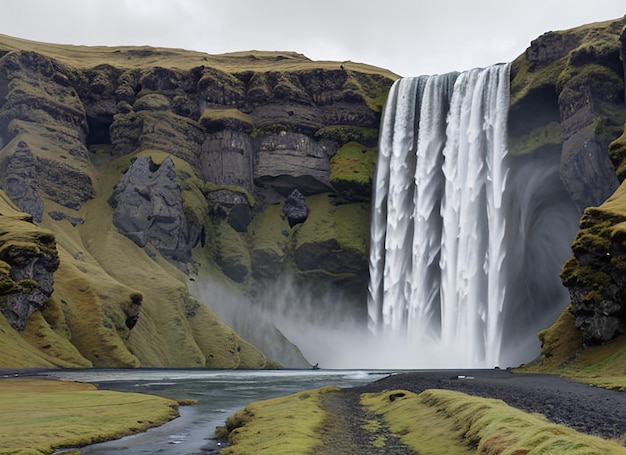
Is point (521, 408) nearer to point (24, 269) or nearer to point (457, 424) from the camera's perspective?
point (457, 424)

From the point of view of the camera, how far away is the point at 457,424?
25797 mm

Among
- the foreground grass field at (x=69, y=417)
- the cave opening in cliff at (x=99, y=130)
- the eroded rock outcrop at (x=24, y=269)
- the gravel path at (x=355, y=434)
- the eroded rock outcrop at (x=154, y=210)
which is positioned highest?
the cave opening in cliff at (x=99, y=130)

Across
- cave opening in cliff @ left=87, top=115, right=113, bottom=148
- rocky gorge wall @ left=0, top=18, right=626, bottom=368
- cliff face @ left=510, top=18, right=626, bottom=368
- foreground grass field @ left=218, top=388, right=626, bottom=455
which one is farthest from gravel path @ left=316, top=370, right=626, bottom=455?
cave opening in cliff @ left=87, top=115, right=113, bottom=148

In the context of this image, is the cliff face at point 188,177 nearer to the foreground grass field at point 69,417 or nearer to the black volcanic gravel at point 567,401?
the foreground grass field at point 69,417

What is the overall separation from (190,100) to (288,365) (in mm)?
83431

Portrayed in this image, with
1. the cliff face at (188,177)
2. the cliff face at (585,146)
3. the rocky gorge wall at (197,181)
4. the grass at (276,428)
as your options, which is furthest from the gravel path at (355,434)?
the cliff face at (188,177)

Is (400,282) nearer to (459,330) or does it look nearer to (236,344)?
(459,330)

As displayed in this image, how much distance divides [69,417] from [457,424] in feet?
66.5

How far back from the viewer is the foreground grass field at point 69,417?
83.6 ft

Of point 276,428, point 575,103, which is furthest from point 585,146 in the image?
point 276,428

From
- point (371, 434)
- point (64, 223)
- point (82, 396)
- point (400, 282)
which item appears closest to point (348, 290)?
point (400, 282)

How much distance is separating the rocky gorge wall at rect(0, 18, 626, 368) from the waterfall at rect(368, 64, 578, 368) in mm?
6483

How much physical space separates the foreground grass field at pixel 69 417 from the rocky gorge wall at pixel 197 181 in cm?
5089

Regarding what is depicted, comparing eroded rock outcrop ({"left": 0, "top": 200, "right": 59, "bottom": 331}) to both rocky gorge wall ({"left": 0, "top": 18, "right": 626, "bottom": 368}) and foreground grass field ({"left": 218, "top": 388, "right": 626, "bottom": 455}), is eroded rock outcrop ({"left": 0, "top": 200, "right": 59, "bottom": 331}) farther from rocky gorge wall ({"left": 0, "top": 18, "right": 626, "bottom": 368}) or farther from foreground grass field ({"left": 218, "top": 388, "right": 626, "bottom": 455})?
foreground grass field ({"left": 218, "top": 388, "right": 626, "bottom": 455})
